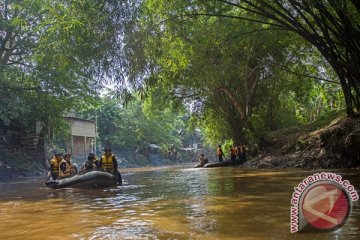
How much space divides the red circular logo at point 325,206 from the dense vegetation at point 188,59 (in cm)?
568

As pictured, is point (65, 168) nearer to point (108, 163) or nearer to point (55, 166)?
point (55, 166)

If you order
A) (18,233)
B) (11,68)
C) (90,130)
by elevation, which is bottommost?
(18,233)

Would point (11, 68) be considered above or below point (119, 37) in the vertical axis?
above

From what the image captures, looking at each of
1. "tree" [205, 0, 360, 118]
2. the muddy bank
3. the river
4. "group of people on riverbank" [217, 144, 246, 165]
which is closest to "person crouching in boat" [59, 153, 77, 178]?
the river

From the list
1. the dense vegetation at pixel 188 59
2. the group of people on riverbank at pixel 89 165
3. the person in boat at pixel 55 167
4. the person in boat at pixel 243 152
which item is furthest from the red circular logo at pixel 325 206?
the person in boat at pixel 243 152

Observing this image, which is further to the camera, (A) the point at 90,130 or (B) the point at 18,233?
(A) the point at 90,130

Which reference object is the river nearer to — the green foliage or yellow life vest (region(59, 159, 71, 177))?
yellow life vest (region(59, 159, 71, 177))

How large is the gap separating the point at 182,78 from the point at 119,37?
368 inches

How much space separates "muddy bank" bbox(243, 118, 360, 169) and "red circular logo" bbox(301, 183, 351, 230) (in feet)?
27.1

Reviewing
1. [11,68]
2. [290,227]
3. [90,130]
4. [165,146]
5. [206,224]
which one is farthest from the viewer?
[165,146]

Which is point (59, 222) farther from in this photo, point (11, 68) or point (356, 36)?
point (11, 68)

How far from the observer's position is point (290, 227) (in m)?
4.82

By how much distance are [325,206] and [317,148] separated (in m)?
11.1

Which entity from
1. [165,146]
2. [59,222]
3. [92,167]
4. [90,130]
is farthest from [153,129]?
[59,222]
